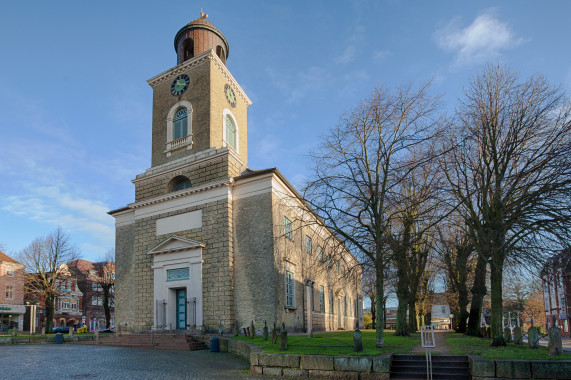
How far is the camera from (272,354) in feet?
39.4

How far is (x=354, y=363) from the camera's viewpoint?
36.1 feet

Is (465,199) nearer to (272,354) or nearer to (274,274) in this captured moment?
(272,354)

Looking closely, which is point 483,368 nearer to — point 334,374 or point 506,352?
point 506,352

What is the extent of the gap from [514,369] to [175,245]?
714 inches

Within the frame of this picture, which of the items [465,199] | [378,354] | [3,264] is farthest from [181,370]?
[3,264]

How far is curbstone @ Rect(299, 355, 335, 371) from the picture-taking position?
1123 cm

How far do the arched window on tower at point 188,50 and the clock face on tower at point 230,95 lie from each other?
3414mm

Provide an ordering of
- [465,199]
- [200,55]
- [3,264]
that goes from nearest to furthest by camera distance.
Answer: [465,199]
[200,55]
[3,264]

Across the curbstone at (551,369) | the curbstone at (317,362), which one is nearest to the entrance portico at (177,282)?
the curbstone at (317,362)

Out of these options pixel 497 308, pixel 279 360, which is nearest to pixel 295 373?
pixel 279 360

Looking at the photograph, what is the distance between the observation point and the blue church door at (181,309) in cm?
2339

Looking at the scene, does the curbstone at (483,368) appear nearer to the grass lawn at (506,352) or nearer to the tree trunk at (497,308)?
the grass lawn at (506,352)

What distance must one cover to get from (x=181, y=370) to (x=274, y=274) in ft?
30.9

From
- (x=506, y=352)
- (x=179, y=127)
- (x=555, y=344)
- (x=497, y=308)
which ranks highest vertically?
(x=179, y=127)
